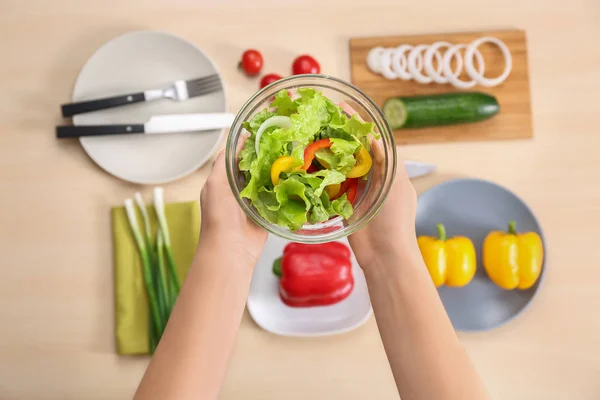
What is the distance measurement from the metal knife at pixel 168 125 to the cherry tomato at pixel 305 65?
200mm

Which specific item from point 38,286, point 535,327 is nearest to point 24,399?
point 38,286

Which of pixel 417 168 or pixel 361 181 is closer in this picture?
pixel 361 181

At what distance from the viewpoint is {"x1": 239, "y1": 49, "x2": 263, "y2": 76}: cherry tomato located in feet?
4.26

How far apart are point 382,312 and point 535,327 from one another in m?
0.57

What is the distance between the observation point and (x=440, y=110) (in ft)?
4.23

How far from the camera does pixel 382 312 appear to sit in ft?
3.14


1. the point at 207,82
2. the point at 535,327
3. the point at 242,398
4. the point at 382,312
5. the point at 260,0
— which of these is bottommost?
the point at 242,398

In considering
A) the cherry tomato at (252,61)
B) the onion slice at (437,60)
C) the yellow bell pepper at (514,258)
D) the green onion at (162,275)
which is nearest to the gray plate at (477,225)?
the yellow bell pepper at (514,258)

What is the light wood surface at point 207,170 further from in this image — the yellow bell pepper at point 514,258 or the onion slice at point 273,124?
the onion slice at point 273,124

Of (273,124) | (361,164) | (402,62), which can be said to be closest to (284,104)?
(273,124)

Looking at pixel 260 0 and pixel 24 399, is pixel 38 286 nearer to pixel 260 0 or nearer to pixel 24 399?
pixel 24 399

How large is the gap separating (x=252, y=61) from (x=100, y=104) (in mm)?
385

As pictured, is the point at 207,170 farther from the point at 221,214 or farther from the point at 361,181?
the point at 361,181

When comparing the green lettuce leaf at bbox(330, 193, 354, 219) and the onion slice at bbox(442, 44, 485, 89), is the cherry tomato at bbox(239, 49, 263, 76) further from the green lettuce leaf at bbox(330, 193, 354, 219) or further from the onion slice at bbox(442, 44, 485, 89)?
the green lettuce leaf at bbox(330, 193, 354, 219)
